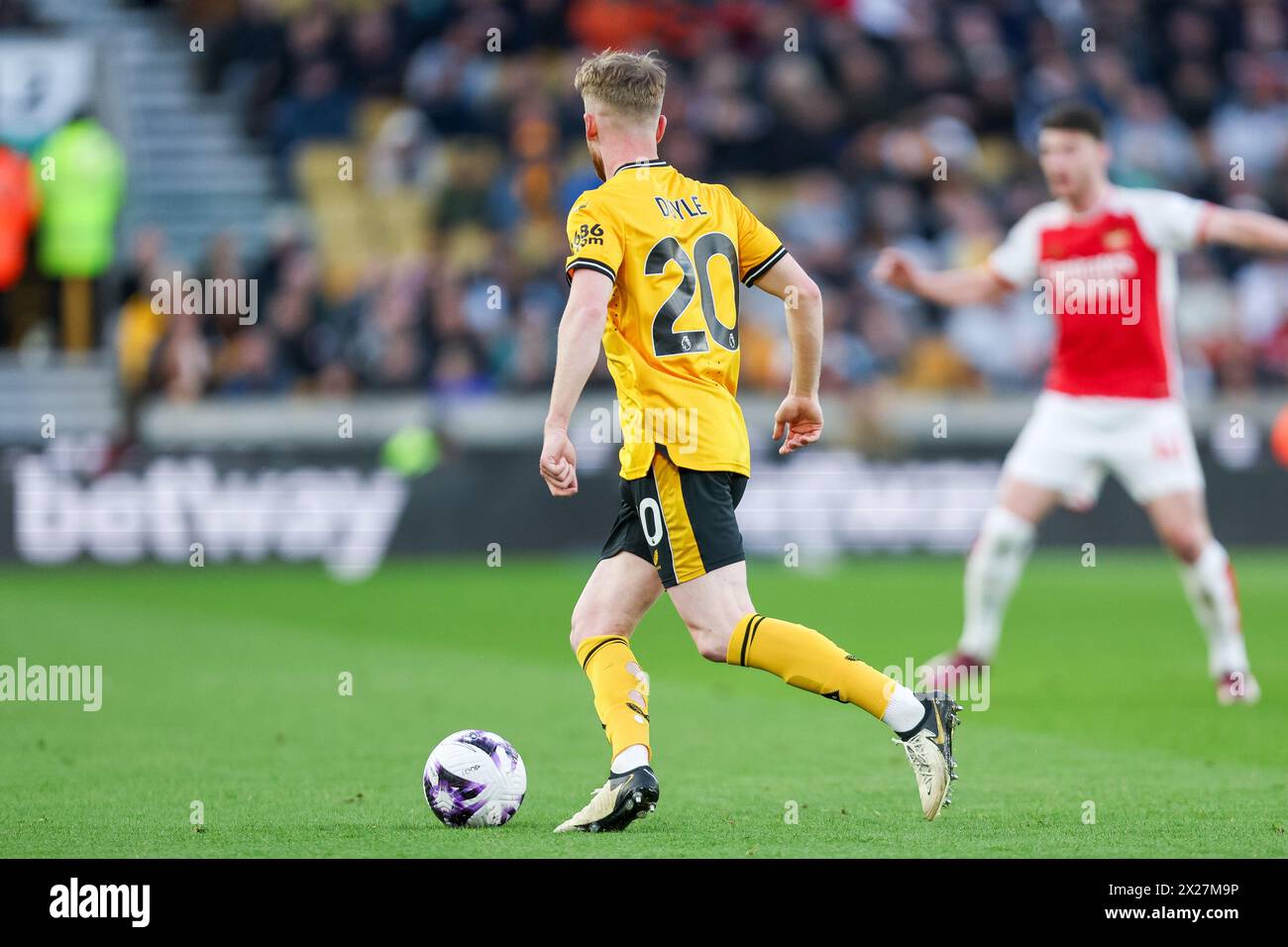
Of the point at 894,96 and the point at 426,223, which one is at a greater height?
the point at 894,96

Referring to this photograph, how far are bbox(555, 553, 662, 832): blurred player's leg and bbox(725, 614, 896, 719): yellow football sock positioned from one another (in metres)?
0.37

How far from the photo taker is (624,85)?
5.94 meters

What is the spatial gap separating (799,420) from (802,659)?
2.60ft

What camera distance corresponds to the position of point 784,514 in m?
18.1

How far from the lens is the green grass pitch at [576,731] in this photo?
5953 mm

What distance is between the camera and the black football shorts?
5.90 m

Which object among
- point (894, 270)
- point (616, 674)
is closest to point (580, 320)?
point (616, 674)

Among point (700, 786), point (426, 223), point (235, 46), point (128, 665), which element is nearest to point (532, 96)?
point (426, 223)

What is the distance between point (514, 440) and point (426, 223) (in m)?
3.26

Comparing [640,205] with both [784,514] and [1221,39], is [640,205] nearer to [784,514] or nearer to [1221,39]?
[784,514]

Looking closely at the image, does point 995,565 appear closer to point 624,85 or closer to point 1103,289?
point 1103,289

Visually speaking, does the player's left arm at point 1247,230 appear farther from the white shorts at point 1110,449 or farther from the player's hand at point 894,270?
the player's hand at point 894,270

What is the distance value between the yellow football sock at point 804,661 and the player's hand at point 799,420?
1.97 feet

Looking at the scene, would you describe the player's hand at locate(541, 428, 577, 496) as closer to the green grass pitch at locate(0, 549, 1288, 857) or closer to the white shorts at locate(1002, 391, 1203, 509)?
the green grass pitch at locate(0, 549, 1288, 857)
